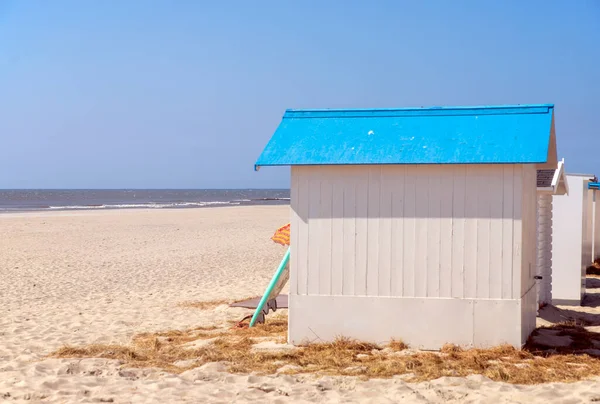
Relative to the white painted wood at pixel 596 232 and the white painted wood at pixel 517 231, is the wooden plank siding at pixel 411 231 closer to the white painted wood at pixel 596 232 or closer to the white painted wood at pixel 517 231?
the white painted wood at pixel 517 231

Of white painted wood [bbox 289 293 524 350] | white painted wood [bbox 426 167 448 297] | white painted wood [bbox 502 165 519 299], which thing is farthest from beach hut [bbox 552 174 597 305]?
white painted wood [bbox 426 167 448 297]

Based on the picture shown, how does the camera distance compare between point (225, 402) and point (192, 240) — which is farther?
point (192, 240)

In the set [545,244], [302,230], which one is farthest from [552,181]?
[302,230]

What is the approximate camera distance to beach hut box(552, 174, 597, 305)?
1166 cm

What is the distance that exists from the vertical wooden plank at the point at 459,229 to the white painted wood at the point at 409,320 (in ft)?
0.61

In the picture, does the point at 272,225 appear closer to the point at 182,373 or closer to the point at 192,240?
the point at 192,240

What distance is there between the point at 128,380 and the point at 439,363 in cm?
292

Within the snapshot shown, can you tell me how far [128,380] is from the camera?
6.26 metres

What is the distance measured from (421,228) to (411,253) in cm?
29

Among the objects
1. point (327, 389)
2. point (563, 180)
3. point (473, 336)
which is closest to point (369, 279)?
point (473, 336)

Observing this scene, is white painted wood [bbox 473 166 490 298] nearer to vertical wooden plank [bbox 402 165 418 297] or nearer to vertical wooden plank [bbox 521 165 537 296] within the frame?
vertical wooden plank [bbox 521 165 537 296]

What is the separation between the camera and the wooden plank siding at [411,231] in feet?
23.6

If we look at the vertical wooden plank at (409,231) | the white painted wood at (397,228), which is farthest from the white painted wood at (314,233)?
the vertical wooden plank at (409,231)

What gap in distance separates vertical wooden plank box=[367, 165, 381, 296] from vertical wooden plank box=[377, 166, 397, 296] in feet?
0.11
